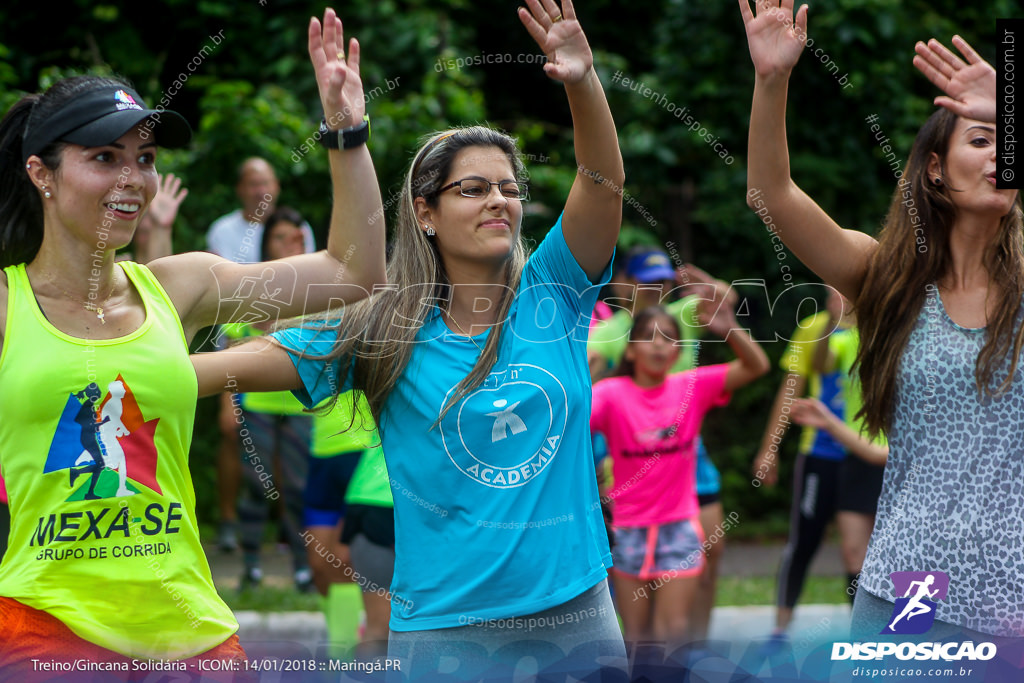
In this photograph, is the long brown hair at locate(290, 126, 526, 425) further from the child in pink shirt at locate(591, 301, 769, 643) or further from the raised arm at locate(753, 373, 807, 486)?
the raised arm at locate(753, 373, 807, 486)

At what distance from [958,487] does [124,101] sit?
2006mm

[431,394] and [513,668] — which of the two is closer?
[513,668]

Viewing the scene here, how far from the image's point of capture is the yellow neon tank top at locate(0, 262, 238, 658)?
222cm

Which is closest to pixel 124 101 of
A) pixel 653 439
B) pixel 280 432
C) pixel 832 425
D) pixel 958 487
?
pixel 958 487

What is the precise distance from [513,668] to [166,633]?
2.42 ft

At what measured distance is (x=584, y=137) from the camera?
2.39 metres

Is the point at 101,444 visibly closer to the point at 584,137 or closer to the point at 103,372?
the point at 103,372

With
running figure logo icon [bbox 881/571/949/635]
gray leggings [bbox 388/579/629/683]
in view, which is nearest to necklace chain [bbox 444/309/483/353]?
gray leggings [bbox 388/579/629/683]

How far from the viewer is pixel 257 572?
6.41m

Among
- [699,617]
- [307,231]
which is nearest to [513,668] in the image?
[699,617]

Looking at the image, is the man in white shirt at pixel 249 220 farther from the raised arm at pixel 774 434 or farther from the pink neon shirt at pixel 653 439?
the raised arm at pixel 774 434

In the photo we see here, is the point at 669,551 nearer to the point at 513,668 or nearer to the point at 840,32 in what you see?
the point at 513,668

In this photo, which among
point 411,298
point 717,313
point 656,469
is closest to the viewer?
point 411,298

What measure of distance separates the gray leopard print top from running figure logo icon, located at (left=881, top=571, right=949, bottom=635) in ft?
0.05
